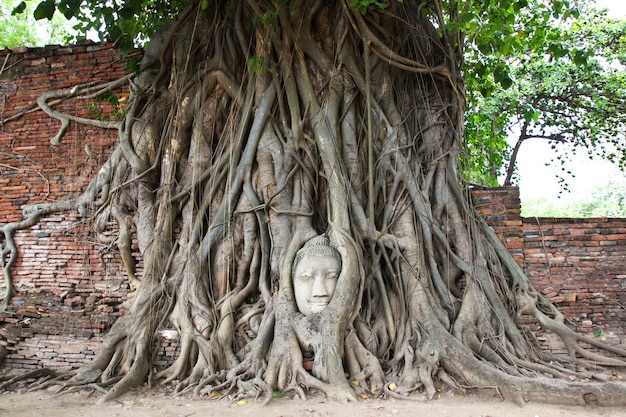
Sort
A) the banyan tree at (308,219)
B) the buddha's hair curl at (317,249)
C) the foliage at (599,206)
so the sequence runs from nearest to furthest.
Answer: the banyan tree at (308,219) → the buddha's hair curl at (317,249) → the foliage at (599,206)

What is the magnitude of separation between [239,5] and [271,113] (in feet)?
3.68

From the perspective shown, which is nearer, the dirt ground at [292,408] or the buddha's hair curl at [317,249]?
the dirt ground at [292,408]

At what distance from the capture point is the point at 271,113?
196 inches

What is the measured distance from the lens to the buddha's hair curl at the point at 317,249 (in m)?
4.29

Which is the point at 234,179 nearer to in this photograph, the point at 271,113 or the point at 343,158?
the point at 271,113

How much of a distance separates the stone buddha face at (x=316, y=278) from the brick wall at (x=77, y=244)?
121 centimetres

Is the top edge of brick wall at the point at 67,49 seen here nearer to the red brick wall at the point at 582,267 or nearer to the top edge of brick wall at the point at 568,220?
the top edge of brick wall at the point at 568,220

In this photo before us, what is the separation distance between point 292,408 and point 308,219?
165cm

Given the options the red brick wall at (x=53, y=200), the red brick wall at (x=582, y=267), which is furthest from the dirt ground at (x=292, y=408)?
the red brick wall at (x=582, y=267)

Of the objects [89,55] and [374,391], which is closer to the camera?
[374,391]

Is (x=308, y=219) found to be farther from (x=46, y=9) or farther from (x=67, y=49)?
(x=67, y=49)

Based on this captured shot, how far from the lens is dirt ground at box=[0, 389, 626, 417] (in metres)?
3.39

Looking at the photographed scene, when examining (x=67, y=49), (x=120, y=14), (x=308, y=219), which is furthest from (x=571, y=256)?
(x=67, y=49)

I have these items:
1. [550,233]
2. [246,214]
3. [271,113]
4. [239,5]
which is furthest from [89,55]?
[550,233]
